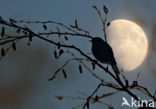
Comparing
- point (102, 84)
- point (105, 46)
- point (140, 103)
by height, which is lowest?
point (140, 103)

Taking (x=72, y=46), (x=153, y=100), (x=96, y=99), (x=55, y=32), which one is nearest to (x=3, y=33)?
(x=55, y=32)

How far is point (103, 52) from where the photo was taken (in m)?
2.04

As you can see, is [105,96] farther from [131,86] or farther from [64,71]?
[64,71]

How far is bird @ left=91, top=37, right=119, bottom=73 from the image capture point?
2.00 m

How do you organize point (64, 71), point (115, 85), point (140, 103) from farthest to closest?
point (64, 71), point (115, 85), point (140, 103)

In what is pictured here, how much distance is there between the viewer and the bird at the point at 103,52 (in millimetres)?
2004

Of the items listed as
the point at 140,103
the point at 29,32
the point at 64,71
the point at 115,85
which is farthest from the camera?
the point at 64,71

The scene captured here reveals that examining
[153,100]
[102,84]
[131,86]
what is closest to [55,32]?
[102,84]

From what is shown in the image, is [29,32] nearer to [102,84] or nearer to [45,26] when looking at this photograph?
[45,26]

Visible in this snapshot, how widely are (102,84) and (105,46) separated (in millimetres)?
290

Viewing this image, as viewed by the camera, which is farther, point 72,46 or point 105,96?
point 72,46

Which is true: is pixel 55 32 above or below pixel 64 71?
above

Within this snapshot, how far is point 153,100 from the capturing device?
2014 millimetres

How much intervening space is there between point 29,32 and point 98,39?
1.79ft
